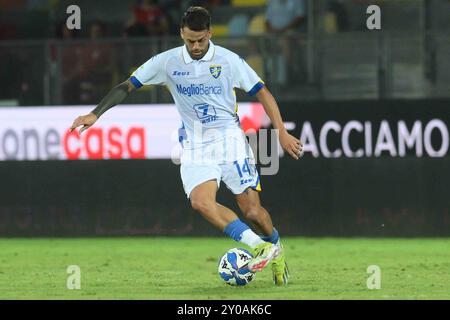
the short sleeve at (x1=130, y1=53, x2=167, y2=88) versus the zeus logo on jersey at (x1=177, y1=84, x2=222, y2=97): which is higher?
the short sleeve at (x1=130, y1=53, x2=167, y2=88)

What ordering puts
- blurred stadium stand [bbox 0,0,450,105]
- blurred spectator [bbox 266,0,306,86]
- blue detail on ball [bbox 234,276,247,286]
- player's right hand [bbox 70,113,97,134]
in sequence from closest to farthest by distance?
player's right hand [bbox 70,113,97,134], blue detail on ball [bbox 234,276,247,286], blurred stadium stand [bbox 0,0,450,105], blurred spectator [bbox 266,0,306,86]

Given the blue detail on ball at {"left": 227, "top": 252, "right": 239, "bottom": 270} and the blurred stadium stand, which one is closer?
the blue detail on ball at {"left": 227, "top": 252, "right": 239, "bottom": 270}

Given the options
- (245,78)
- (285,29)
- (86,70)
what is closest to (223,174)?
(245,78)

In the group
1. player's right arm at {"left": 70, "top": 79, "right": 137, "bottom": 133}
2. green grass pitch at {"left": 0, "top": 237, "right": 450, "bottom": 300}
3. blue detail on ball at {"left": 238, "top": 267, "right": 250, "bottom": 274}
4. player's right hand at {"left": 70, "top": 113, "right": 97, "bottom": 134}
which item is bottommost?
green grass pitch at {"left": 0, "top": 237, "right": 450, "bottom": 300}

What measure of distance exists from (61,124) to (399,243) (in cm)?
435

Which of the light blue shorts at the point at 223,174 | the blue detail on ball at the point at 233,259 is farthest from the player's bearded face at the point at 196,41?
the blue detail on ball at the point at 233,259

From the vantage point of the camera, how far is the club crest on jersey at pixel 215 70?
998 centimetres

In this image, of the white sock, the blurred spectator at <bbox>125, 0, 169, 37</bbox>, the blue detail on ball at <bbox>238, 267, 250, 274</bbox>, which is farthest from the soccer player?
the blurred spectator at <bbox>125, 0, 169, 37</bbox>

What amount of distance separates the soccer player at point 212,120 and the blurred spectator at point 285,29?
16.0ft

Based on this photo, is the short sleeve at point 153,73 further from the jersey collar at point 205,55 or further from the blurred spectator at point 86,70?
the blurred spectator at point 86,70

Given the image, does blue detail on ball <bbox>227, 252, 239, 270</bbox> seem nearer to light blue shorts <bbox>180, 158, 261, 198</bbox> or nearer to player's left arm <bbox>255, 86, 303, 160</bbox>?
light blue shorts <bbox>180, 158, 261, 198</bbox>

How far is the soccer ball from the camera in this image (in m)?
A: 9.77
